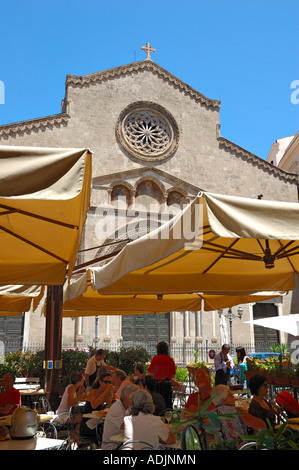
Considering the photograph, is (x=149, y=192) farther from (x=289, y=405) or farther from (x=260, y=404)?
(x=260, y=404)

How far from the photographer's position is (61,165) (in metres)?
2.97

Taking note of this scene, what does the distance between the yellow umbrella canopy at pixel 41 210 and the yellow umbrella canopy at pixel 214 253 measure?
2.40 feet

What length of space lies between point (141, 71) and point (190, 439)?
2311 centimetres

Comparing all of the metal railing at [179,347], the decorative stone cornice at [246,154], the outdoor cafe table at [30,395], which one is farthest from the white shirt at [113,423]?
the decorative stone cornice at [246,154]

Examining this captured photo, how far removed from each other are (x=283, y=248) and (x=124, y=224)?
15887 mm

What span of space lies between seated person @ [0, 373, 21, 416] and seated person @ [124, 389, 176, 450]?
2493 millimetres

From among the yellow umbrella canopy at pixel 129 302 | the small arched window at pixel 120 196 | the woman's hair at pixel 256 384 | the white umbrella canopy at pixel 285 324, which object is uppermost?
the small arched window at pixel 120 196

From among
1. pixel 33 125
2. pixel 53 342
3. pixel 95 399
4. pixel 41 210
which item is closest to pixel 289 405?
pixel 95 399

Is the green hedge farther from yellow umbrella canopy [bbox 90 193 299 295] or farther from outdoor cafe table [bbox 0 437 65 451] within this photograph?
outdoor cafe table [bbox 0 437 65 451]

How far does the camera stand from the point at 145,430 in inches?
147

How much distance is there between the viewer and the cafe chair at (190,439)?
2332mm

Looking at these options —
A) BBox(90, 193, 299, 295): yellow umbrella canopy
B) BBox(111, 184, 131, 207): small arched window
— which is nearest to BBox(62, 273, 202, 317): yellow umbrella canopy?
BBox(90, 193, 299, 295): yellow umbrella canopy

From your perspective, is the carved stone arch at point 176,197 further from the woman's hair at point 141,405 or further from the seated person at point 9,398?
the woman's hair at point 141,405

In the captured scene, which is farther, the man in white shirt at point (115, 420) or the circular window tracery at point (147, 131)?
the circular window tracery at point (147, 131)
